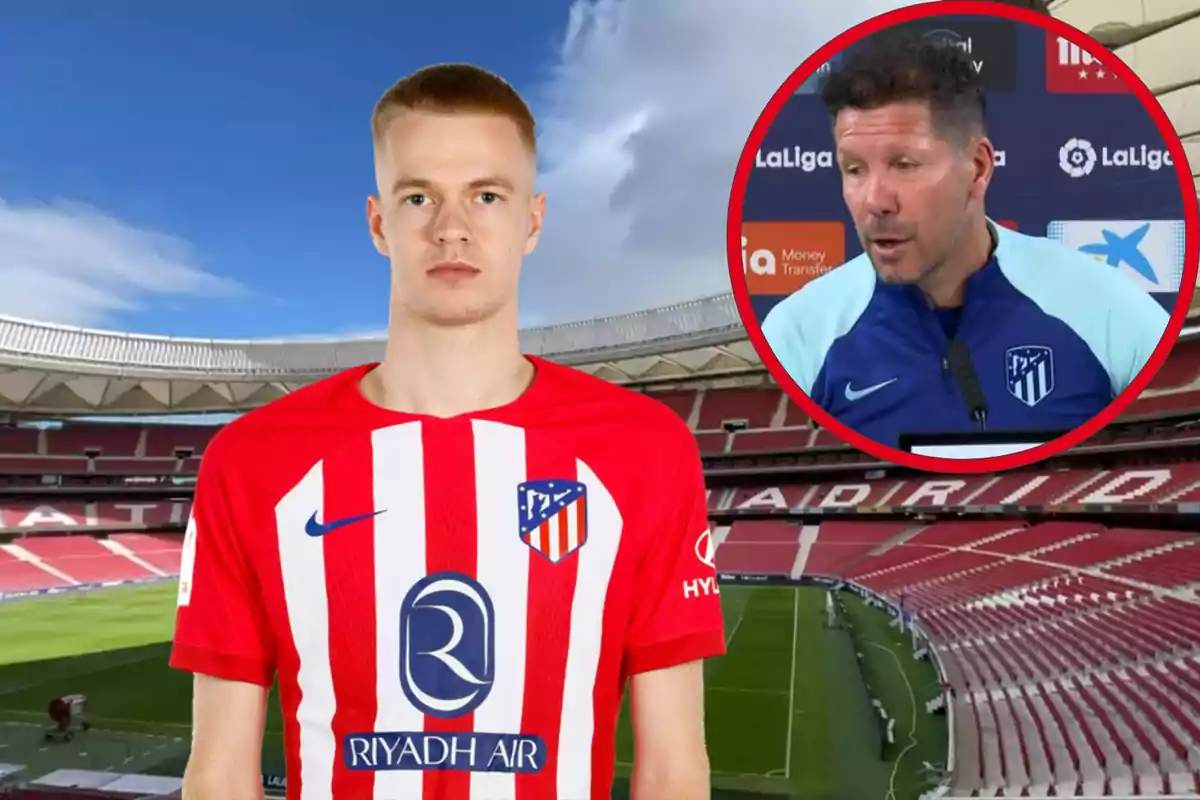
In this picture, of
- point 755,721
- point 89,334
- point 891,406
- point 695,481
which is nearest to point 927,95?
point 891,406

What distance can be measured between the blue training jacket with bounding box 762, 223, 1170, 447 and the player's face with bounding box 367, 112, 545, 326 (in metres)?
0.78

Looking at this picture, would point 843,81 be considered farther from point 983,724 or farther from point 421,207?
point 983,724

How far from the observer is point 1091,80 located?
5.85 feet

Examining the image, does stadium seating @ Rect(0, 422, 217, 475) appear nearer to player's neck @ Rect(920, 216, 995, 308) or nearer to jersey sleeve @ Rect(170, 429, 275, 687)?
jersey sleeve @ Rect(170, 429, 275, 687)

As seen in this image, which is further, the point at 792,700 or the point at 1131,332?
the point at 792,700

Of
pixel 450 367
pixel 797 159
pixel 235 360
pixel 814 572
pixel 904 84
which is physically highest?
pixel 235 360

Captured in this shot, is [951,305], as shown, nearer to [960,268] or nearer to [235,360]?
[960,268]

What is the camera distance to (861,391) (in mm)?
1802

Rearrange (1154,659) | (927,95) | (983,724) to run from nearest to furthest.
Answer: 1. (927,95)
2. (983,724)
3. (1154,659)

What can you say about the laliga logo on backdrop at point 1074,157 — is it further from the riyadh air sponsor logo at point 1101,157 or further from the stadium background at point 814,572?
the stadium background at point 814,572

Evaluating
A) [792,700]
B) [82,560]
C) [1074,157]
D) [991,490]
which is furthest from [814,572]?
[82,560]

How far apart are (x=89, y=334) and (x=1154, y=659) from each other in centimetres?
2207

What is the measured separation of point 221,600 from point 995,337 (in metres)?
1.65

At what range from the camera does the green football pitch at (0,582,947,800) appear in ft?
24.2
